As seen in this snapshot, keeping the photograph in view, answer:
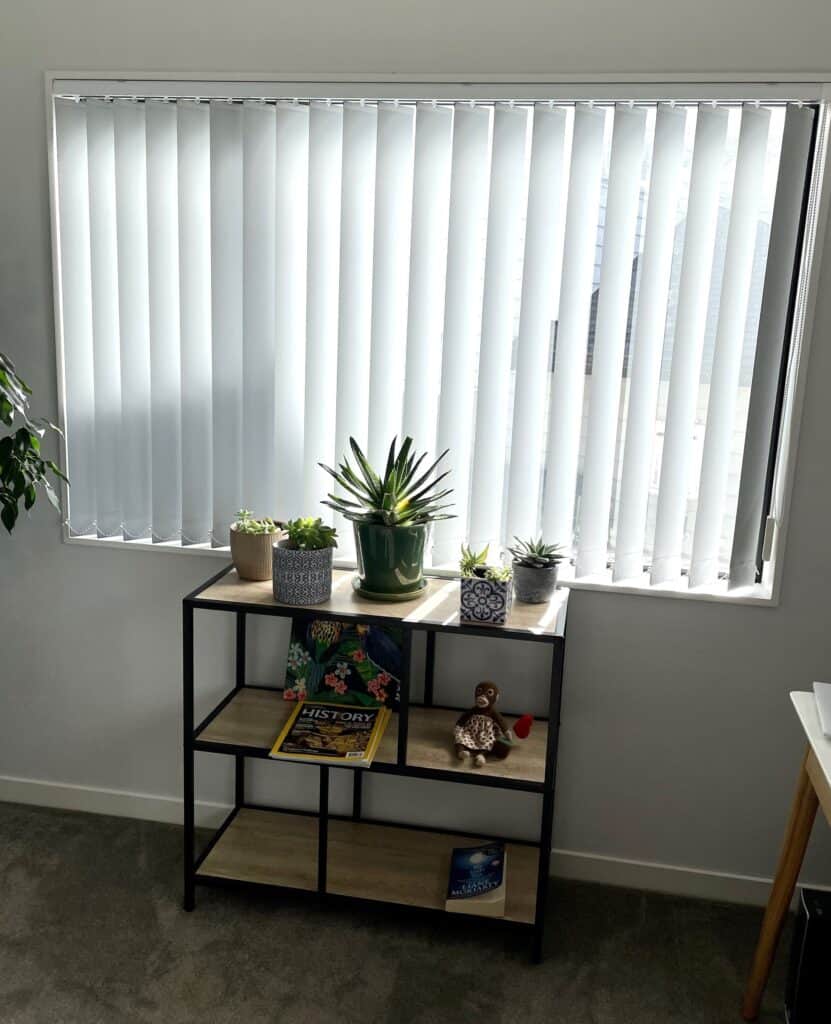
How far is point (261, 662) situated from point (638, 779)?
1014mm

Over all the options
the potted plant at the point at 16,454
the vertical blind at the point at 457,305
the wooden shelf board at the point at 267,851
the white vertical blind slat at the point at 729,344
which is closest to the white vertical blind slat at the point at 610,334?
the vertical blind at the point at 457,305

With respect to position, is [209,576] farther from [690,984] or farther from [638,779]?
[690,984]

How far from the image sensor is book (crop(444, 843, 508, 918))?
86.4 inches

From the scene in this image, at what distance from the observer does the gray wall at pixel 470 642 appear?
2109mm

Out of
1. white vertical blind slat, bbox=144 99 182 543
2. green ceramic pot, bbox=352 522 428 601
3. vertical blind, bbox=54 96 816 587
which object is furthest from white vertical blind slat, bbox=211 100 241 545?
green ceramic pot, bbox=352 522 428 601

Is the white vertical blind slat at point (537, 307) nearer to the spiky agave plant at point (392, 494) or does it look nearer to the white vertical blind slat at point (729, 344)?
the spiky agave plant at point (392, 494)

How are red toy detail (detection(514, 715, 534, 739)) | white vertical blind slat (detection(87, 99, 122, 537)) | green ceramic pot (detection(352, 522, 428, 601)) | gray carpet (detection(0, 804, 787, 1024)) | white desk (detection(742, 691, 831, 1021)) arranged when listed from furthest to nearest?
white vertical blind slat (detection(87, 99, 122, 537)) → red toy detail (detection(514, 715, 534, 739)) → green ceramic pot (detection(352, 522, 428, 601)) → gray carpet (detection(0, 804, 787, 1024)) → white desk (detection(742, 691, 831, 1021))

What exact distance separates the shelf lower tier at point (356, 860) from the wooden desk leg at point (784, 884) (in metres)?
0.49

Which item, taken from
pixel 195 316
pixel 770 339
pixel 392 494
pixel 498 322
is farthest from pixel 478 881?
pixel 195 316

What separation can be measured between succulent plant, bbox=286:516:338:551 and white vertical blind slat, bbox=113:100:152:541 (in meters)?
0.57

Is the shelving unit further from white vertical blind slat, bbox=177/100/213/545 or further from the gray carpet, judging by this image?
white vertical blind slat, bbox=177/100/213/545

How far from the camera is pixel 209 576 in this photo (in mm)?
2516

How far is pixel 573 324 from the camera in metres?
2.24

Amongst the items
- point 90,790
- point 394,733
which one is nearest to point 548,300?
point 394,733
